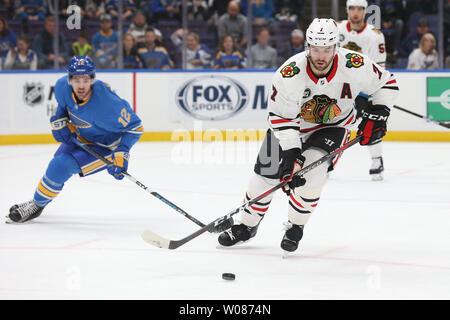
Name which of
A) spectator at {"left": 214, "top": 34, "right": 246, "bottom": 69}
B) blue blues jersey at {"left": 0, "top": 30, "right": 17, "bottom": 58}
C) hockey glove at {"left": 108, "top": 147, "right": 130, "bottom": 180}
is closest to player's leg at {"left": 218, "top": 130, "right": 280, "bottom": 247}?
hockey glove at {"left": 108, "top": 147, "right": 130, "bottom": 180}

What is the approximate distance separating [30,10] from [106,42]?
2.75 feet

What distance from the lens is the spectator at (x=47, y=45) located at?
27.6 ft

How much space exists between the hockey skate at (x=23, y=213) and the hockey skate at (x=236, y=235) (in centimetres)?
120

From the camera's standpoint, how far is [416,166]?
22.6 ft

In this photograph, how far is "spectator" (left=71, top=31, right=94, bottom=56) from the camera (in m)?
8.51

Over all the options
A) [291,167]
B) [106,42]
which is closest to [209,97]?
[106,42]

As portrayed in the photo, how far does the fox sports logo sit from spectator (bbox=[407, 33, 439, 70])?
6.51 ft

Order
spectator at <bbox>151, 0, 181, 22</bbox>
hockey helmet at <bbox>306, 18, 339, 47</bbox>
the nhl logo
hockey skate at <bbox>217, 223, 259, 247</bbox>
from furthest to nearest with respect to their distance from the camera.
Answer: spectator at <bbox>151, 0, 181, 22</bbox> < the nhl logo < hockey skate at <bbox>217, 223, 259, 247</bbox> < hockey helmet at <bbox>306, 18, 339, 47</bbox>

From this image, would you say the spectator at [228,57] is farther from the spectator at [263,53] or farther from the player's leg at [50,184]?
the player's leg at [50,184]

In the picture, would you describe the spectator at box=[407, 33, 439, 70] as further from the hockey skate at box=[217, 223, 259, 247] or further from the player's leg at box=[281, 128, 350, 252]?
the hockey skate at box=[217, 223, 259, 247]

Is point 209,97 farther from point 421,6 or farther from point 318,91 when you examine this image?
point 318,91

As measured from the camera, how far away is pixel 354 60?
3.56 meters

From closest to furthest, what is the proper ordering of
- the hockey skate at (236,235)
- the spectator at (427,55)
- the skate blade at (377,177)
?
1. the hockey skate at (236,235)
2. the skate blade at (377,177)
3. the spectator at (427,55)

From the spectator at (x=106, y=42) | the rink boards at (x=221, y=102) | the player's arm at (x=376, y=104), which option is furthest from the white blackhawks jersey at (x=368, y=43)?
the spectator at (x=106, y=42)
